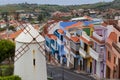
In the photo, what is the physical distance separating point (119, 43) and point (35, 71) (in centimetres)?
2472

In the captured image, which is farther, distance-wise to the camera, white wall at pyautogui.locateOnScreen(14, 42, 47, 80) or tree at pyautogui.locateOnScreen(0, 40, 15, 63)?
tree at pyautogui.locateOnScreen(0, 40, 15, 63)

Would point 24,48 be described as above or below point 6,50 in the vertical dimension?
above

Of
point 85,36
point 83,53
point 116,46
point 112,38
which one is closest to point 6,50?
point 116,46

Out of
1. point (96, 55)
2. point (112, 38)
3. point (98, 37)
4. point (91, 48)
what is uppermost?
point (112, 38)

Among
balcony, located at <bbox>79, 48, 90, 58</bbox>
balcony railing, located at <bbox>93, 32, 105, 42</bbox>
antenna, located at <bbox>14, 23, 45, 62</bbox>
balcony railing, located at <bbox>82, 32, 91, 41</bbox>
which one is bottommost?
balcony, located at <bbox>79, 48, 90, 58</bbox>

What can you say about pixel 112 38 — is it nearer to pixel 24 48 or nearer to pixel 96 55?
pixel 96 55

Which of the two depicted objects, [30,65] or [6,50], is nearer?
[30,65]

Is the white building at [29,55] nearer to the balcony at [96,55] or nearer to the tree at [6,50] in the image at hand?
the tree at [6,50]

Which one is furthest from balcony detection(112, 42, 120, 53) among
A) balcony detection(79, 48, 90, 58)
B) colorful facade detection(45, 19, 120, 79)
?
balcony detection(79, 48, 90, 58)

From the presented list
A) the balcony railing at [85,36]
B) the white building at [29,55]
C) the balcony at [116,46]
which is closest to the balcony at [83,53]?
the balcony railing at [85,36]

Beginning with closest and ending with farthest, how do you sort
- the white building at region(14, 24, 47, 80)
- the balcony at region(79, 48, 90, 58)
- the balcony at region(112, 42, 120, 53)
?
the white building at region(14, 24, 47, 80), the balcony at region(112, 42, 120, 53), the balcony at region(79, 48, 90, 58)

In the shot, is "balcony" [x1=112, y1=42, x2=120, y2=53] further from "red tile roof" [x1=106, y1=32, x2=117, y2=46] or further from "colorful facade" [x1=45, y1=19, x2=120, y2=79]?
"red tile roof" [x1=106, y1=32, x2=117, y2=46]

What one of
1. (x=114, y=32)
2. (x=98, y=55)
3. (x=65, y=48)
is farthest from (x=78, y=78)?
(x=65, y=48)

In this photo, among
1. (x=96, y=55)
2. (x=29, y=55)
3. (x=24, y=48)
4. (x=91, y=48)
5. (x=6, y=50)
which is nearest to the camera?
(x=24, y=48)
